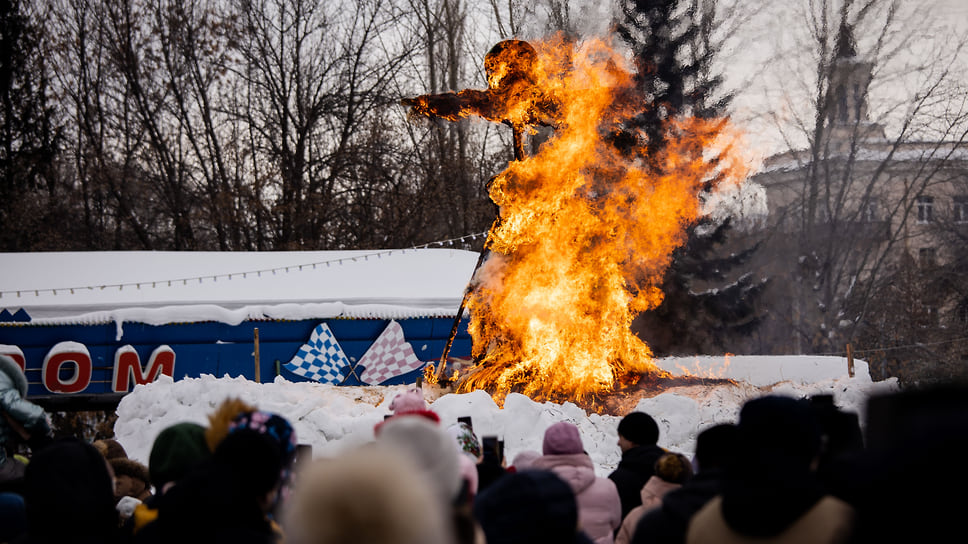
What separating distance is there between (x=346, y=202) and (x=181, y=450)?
2774cm

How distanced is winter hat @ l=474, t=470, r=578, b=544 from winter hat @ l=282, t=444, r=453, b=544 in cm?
75

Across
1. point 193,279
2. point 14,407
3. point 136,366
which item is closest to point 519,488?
point 14,407

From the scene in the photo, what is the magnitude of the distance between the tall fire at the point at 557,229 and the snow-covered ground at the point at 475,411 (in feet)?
3.51

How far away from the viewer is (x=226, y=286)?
60.1 ft

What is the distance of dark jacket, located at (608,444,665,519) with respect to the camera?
4555 millimetres

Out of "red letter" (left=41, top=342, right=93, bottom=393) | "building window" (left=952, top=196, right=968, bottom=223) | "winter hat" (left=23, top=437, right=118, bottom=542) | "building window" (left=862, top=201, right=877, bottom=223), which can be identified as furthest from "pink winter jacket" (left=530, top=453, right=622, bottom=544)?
"building window" (left=952, top=196, right=968, bottom=223)

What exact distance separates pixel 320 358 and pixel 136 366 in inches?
157

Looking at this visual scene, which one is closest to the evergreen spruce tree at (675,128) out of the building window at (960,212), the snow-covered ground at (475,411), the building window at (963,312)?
the building window at (963,312)

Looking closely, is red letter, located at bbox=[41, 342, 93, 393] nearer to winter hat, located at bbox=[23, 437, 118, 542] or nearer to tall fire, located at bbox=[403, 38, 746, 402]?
tall fire, located at bbox=[403, 38, 746, 402]

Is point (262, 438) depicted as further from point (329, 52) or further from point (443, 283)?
point (329, 52)

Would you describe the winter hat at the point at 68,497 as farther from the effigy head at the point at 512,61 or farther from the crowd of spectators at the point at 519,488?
the effigy head at the point at 512,61

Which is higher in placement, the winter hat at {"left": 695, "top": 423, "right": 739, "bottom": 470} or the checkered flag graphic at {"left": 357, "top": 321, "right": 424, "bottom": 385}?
the winter hat at {"left": 695, "top": 423, "right": 739, "bottom": 470}

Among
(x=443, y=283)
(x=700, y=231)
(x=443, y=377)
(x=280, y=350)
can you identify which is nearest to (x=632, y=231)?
(x=443, y=377)

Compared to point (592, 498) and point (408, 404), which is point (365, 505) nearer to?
point (592, 498)
